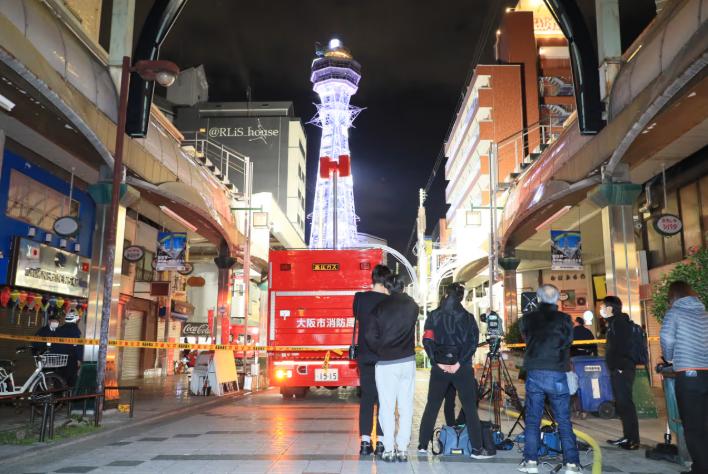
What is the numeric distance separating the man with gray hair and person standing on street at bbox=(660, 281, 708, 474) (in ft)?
3.20

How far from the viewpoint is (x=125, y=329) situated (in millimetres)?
24688

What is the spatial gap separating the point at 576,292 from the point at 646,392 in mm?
22507

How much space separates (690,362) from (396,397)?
9.62 ft

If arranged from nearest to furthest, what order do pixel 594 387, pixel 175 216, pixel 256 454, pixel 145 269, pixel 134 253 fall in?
pixel 256 454
pixel 594 387
pixel 175 216
pixel 134 253
pixel 145 269

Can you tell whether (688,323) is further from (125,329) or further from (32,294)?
(125,329)

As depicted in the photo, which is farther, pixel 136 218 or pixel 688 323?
pixel 136 218

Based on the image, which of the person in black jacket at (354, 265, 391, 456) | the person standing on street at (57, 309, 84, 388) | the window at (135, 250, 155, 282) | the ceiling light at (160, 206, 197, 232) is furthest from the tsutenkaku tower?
the person in black jacket at (354, 265, 391, 456)

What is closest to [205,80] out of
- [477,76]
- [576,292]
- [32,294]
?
[477,76]

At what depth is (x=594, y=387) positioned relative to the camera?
1098 cm

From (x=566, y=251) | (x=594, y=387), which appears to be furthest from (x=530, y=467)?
(x=566, y=251)

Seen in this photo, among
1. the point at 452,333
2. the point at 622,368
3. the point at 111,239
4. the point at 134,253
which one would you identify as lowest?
the point at 622,368

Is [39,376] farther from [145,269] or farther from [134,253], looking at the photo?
[145,269]

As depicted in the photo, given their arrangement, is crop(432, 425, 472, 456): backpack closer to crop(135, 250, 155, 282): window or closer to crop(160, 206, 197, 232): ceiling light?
crop(160, 206, 197, 232): ceiling light

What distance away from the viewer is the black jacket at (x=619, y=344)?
8359mm
